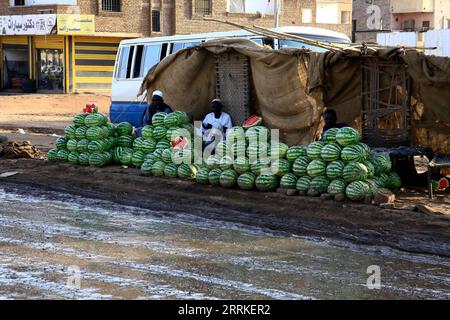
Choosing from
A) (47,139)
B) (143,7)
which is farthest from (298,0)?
(47,139)

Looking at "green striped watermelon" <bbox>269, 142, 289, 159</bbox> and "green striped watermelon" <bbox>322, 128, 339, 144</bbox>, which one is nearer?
"green striped watermelon" <bbox>322, 128, 339, 144</bbox>

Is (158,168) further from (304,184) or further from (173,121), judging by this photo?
(304,184)

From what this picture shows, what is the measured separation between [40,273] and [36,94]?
34.0 meters

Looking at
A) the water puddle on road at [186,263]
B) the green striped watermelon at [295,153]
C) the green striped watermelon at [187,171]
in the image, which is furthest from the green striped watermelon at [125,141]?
the water puddle on road at [186,263]

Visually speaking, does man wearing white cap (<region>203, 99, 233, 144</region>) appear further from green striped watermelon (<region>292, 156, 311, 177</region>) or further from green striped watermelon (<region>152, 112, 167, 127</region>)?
green striped watermelon (<region>292, 156, 311, 177</region>)

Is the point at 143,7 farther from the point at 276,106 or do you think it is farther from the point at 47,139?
the point at 276,106

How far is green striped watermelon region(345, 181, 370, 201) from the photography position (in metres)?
11.4

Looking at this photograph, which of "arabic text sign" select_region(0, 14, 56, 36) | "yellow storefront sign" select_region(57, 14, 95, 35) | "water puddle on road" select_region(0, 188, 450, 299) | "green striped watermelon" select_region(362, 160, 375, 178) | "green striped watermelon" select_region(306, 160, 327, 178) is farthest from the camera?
"arabic text sign" select_region(0, 14, 56, 36)

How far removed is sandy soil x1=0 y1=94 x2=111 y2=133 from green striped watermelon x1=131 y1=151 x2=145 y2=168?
11.5 metres

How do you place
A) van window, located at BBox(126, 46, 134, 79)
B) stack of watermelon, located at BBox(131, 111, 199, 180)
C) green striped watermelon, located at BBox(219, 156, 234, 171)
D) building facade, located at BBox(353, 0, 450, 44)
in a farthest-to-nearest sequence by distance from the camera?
building facade, located at BBox(353, 0, 450, 44) < van window, located at BBox(126, 46, 134, 79) < stack of watermelon, located at BBox(131, 111, 199, 180) < green striped watermelon, located at BBox(219, 156, 234, 171)

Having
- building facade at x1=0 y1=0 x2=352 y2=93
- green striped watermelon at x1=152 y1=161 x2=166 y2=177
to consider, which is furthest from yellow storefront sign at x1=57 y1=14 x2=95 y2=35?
green striped watermelon at x1=152 y1=161 x2=166 y2=177

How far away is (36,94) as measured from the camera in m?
41.0

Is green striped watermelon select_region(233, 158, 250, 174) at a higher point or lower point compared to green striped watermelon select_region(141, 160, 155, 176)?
higher

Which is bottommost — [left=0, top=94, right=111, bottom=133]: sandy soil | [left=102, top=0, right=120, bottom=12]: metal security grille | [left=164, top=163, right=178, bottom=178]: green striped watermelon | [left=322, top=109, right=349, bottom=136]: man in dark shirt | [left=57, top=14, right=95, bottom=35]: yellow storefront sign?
[left=0, top=94, right=111, bottom=133]: sandy soil
